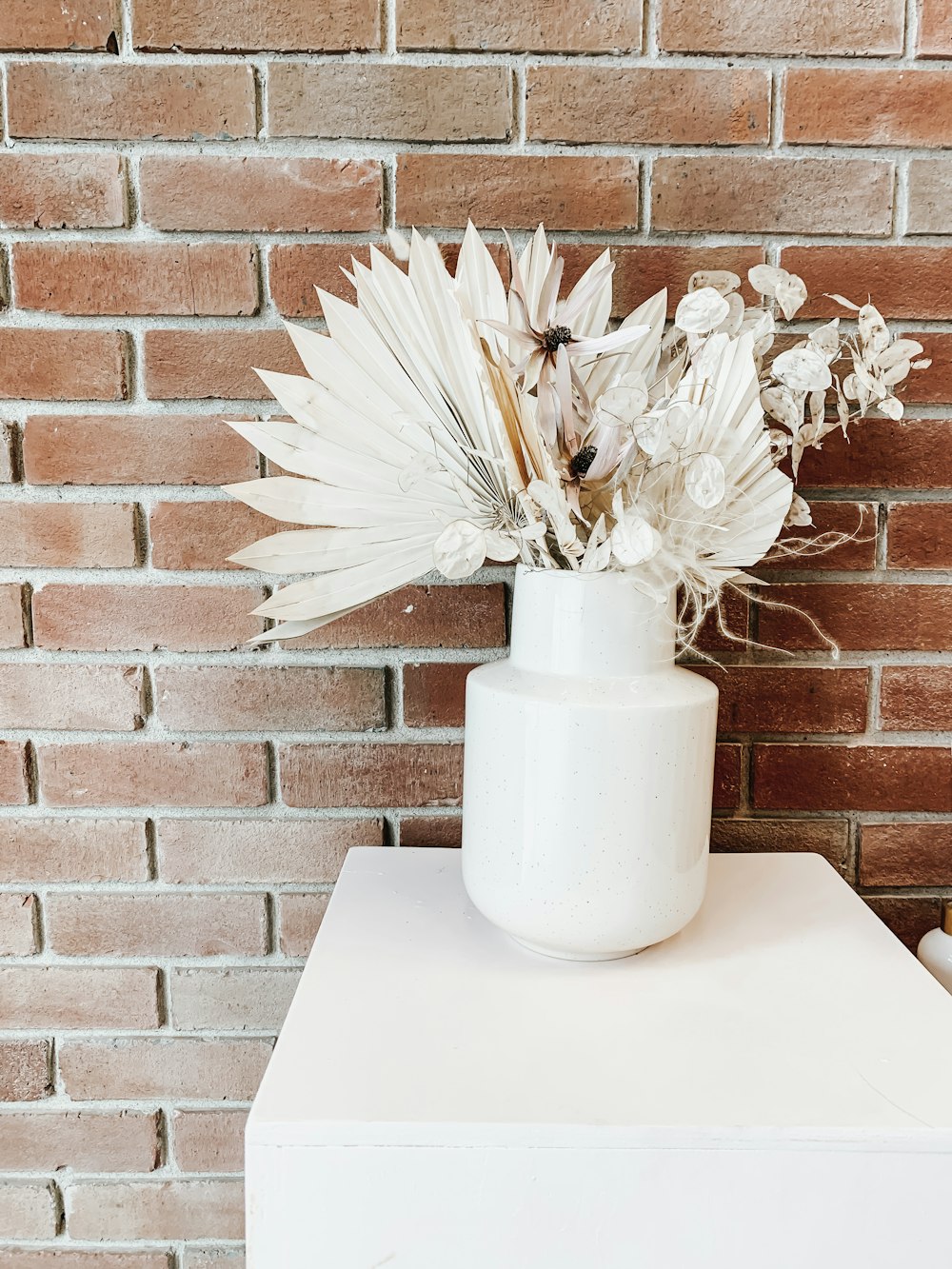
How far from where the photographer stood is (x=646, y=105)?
100 cm

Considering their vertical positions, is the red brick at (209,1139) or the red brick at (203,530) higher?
the red brick at (203,530)

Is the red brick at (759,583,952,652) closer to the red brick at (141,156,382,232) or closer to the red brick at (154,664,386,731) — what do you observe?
the red brick at (154,664,386,731)

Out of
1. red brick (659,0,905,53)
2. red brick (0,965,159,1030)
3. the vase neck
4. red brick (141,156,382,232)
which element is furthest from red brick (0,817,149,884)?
red brick (659,0,905,53)

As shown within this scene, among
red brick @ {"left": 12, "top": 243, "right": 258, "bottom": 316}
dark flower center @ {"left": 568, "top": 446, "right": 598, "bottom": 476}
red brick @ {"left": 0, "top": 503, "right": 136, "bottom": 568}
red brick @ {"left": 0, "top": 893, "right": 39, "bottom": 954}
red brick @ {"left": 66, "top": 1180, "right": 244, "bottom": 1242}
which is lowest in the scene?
red brick @ {"left": 66, "top": 1180, "right": 244, "bottom": 1242}

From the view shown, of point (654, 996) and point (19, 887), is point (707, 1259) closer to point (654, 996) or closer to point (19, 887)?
point (654, 996)

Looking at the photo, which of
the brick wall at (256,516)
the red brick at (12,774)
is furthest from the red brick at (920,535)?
the red brick at (12,774)

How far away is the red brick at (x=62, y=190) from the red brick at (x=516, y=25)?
0.36 metres

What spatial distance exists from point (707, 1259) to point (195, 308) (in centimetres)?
102

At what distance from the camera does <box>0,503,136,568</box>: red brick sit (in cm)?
106

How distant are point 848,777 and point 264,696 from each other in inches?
28.5

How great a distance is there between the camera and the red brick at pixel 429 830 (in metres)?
1.10

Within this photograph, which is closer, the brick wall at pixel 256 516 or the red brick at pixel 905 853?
the brick wall at pixel 256 516

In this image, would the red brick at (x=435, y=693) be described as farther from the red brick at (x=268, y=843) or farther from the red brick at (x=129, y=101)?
the red brick at (x=129, y=101)

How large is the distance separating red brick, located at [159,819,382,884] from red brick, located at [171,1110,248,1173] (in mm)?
317
